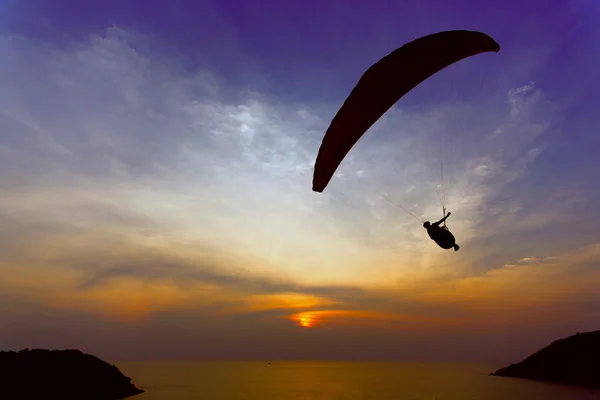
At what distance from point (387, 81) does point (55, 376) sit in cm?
6406

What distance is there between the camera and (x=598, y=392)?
82.6 m

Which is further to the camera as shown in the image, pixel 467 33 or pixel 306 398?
pixel 306 398

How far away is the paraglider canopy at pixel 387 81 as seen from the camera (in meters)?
10.3

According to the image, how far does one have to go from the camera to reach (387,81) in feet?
35.7

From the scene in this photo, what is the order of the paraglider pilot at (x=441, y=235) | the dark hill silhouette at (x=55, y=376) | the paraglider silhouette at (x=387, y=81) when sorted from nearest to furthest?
the paraglider pilot at (x=441, y=235) < the paraglider silhouette at (x=387, y=81) < the dark hill silhouette at (x=55, y=376)

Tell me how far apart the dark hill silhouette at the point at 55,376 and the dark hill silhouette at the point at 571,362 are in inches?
4375

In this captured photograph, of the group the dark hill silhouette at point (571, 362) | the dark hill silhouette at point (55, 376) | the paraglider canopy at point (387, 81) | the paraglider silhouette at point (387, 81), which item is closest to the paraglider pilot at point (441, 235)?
the paraglider silhouette at point (387, 81)

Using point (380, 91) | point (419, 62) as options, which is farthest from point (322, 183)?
point (419, 62)

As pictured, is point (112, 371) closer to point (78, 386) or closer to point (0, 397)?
point (78, 386)

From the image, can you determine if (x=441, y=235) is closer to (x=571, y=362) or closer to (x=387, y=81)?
(x=387, y=81)

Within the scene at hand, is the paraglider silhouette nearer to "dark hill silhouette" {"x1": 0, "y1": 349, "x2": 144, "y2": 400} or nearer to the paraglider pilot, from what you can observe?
the paraglider pilot

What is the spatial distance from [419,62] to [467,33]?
1386 millimetres

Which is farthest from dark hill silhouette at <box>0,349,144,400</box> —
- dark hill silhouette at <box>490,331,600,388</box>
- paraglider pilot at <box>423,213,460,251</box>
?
dark hill silhouette at <box>490,331,600,388</box>

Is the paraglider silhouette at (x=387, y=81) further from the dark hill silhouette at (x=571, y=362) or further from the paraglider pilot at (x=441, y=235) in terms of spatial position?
the dark hill silhouette at (x=571, y=362)
